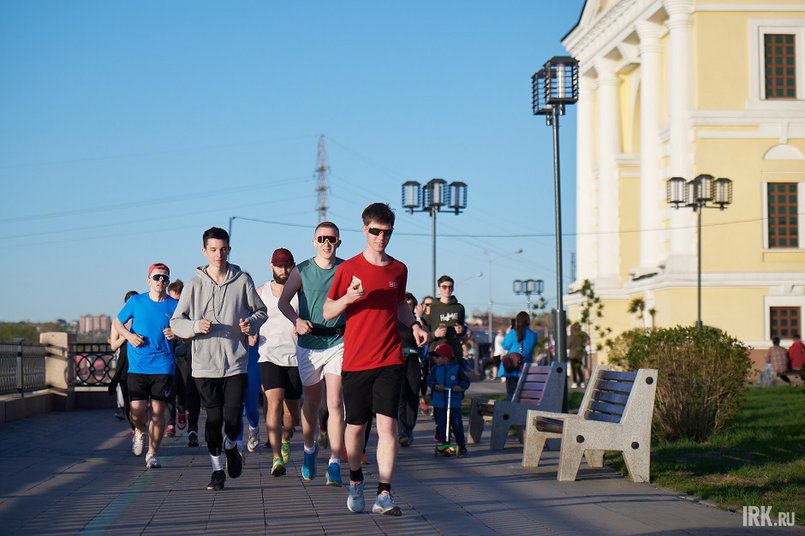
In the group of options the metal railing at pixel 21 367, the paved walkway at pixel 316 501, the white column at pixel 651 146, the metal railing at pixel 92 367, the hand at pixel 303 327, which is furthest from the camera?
the white column at pixel 651 146

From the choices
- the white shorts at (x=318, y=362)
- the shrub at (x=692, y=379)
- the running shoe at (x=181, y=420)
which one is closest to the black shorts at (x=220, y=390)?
the white shorts at (x=318, y=362)

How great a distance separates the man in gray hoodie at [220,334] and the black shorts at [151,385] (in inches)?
78.2

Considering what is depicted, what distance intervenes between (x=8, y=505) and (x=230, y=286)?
248 cm

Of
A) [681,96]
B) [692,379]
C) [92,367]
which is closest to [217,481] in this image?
[692,379]

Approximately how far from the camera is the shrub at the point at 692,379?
581 inches

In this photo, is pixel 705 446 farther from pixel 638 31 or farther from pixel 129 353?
pixel 638 31

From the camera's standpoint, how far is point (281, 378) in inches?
477

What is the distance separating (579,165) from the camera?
6575cm

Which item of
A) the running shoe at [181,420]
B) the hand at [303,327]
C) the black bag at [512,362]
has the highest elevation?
the hand at [303,327]

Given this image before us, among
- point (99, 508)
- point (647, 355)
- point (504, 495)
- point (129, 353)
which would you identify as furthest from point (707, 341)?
point (99, 508)

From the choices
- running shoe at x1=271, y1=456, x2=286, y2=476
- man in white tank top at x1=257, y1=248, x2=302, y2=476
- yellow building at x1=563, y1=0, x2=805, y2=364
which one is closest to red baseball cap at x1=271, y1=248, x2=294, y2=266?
man in white tank top at x1=257, y1=248, x2=302, y2=476

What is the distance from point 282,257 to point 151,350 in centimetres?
161

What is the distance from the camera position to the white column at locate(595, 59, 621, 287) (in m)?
61.8

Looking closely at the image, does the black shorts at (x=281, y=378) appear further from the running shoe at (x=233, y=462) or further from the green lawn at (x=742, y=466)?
the green lawn at (x=742, y=466)
